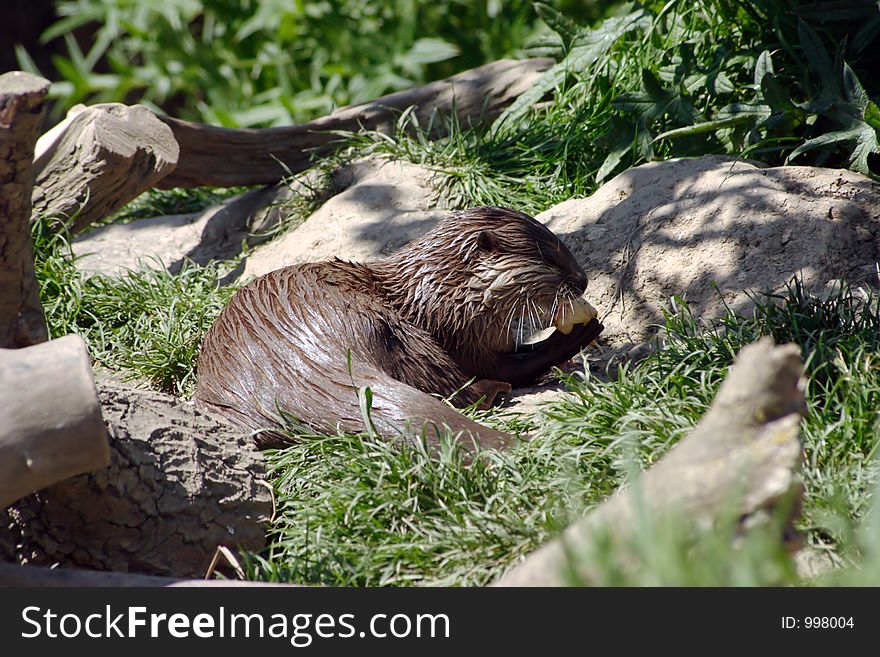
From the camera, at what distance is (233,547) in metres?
2.61

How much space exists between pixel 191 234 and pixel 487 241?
2154mm

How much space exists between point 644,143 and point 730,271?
3.14ft

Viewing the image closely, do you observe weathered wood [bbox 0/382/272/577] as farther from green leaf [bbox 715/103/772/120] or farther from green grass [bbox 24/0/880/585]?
green leaf [bbox 715/103/772/120]

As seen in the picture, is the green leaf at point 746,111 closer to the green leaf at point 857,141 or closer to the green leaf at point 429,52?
the green leaf at point 857,141

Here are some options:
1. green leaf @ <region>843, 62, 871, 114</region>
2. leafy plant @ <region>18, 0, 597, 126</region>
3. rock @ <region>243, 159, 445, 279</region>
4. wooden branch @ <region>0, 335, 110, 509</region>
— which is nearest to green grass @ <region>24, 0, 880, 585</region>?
green leaf @ <region>843, 62, 871, 114</region>

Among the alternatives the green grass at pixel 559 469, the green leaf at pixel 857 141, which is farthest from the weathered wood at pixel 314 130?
the green grass at pixel 559 469

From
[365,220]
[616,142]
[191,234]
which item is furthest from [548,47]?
[191,234]

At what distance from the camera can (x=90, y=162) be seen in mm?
4312

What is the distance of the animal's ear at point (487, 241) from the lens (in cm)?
366

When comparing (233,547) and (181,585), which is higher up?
(181,585)

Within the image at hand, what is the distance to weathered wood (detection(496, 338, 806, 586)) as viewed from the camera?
153 centimetres

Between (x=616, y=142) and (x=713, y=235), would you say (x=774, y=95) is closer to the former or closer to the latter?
(x=713, y=235)
